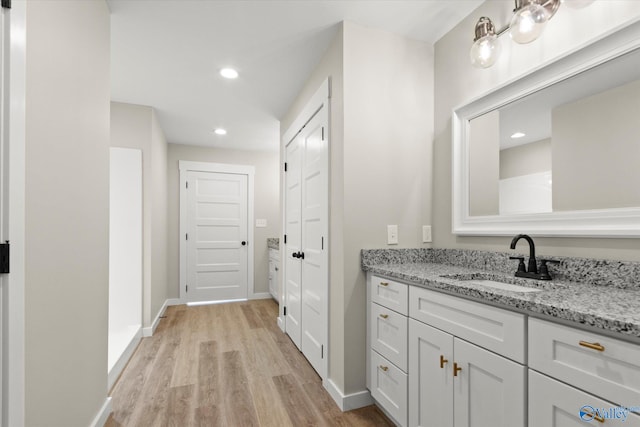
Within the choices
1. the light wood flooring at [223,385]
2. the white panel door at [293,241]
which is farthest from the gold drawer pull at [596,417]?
the white panel door at [293,241]

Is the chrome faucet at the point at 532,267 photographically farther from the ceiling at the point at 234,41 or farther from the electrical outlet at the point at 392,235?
the ceiling at the point at 234,41

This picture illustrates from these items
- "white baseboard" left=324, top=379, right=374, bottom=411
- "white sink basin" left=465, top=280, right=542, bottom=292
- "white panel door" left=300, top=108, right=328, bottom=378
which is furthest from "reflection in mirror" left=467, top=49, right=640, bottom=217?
"white baseboard" left=324, top=379, right=374, bottom=411

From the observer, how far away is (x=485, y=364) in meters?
Result: 1.12

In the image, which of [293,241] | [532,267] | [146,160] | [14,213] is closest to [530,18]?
[532,267]

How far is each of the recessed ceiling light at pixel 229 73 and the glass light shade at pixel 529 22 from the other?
201 centimetres

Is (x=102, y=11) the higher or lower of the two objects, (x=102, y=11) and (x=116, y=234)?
the higher

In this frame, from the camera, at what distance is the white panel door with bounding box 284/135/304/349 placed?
2779 mm

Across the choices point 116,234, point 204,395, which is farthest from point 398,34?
point 116,234

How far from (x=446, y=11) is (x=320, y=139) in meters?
1.10

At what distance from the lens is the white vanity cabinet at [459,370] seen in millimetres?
1029

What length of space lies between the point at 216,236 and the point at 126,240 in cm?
170

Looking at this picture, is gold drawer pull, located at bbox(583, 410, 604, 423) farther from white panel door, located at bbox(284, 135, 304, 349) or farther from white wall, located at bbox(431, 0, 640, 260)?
white panel door, located at bbox(284, 135, 304, 349)

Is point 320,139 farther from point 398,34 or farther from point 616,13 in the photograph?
point 616,13

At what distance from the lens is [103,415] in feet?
5.63
